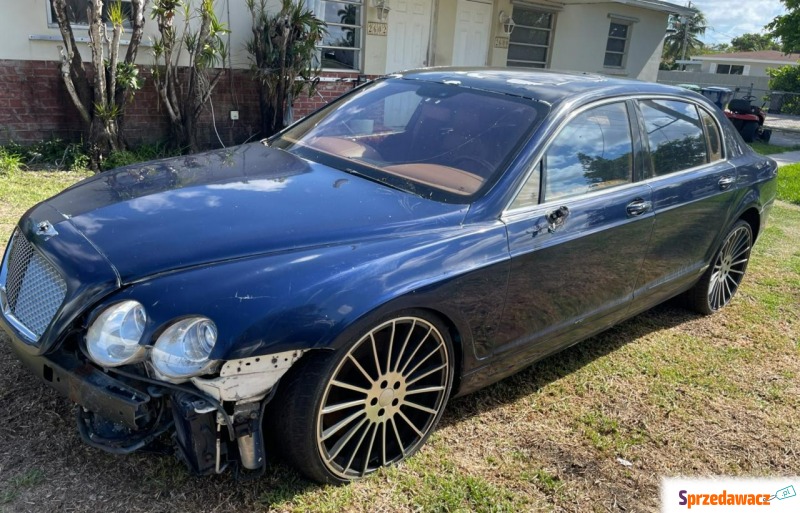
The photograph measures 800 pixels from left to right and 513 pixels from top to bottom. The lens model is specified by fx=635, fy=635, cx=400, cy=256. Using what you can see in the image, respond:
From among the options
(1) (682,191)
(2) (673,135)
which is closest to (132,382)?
(1) (682,191)

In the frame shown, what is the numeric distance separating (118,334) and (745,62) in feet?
189

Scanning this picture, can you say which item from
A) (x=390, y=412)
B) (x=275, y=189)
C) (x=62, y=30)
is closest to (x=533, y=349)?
(x=390, y=412)

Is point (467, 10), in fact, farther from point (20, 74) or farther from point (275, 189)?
point (275, 189)

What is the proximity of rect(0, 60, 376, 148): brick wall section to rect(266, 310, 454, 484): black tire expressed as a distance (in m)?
6.64

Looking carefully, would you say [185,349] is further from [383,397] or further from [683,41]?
[683,41]

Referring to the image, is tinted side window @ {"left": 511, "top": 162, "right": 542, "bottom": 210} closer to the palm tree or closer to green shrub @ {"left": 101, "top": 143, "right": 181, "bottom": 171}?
green shrub @ {"left": 101, "top": 143, "right": 181, "bottom": 171}

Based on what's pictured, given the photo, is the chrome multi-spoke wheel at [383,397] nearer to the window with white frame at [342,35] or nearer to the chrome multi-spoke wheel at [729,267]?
the chrome multi-spoke wheel at [729,267]

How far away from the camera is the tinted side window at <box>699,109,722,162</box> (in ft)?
14.1

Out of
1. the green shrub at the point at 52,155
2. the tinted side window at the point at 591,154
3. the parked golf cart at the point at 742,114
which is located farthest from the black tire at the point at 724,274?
the parked golf cart at the point at 742,114

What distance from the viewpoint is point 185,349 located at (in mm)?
2125

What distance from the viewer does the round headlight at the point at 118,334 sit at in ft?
7.02

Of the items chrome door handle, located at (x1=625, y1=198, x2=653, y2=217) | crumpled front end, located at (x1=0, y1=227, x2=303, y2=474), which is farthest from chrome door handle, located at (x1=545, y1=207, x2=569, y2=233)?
crumpled front end, located at (x1=0, y1=227, x2=303, y2=474)

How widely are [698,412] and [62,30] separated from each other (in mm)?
6992

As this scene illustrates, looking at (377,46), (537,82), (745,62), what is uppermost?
(745,62)
